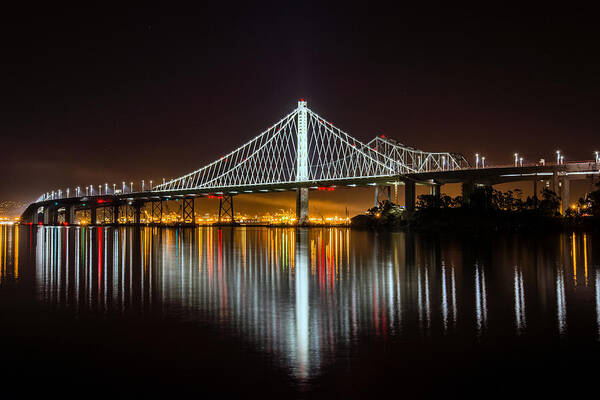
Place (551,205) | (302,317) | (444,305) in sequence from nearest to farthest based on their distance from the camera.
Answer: (302,317)
(444,305)
(551,205)

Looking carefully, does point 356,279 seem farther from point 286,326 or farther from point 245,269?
point 286,326

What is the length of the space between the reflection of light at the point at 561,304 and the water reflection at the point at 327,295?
3cm

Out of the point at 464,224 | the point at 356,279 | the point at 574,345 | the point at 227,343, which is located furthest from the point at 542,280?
the point at 464,224

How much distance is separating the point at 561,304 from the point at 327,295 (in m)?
5.29

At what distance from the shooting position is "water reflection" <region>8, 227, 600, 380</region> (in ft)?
31.2

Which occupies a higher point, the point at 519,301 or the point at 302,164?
the point at 302,164

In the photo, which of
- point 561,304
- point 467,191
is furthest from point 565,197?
point 561,304

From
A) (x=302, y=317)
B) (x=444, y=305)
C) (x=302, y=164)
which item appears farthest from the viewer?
(x=302, y=164)

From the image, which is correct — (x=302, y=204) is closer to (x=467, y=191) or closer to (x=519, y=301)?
(x=467, y=191)

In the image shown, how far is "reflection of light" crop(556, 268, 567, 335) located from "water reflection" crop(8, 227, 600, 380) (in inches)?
1.1

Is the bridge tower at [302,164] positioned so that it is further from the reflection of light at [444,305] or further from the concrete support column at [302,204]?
the reflection of light at [444,305]

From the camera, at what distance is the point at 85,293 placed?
46.4 feet

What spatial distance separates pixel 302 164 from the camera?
76.2 meters

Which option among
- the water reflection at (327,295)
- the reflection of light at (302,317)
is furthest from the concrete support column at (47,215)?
the reflection of light at (302,317)
